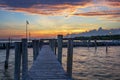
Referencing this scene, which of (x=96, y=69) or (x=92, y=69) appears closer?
(x=96, y=69)

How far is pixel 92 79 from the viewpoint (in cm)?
2347

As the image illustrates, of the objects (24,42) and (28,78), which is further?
(28,78)

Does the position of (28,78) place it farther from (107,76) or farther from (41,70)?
(107,76)

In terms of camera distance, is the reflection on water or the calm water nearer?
the reflection on water

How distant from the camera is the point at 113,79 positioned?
23938mm

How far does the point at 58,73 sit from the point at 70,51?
1397 millimetres

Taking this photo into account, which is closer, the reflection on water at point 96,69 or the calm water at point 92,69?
the reflection on water at point 96,69

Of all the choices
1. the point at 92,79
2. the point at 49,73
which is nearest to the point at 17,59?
the point at 49,73

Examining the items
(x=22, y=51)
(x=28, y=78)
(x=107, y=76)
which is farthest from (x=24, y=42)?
(x=107, y=76)

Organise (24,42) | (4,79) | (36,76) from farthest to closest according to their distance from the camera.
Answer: (4,79)
(36,76)
(24,42)

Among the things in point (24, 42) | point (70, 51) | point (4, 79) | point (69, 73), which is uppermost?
point (24, 42)

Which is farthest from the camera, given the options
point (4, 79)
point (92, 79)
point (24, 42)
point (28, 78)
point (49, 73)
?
point (4, 79)

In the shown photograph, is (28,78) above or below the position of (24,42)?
below

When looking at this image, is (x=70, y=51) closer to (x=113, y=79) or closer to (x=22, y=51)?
(x=22, y=51)
